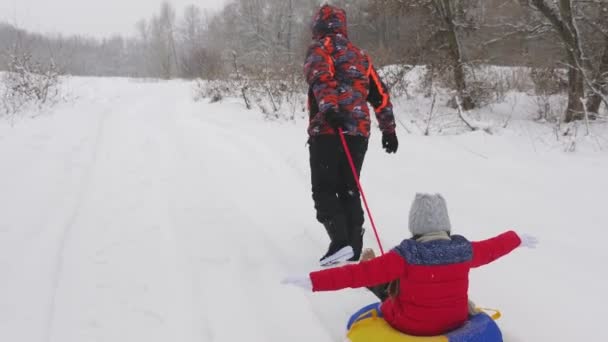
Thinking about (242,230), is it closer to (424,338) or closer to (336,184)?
(336,184)

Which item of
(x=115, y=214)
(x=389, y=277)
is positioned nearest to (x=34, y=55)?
(x=115, y=214)

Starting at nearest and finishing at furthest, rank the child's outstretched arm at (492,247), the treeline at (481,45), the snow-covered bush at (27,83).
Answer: the child's outstretched arm at (492,247), the treeline at (481,45), the snow-covered bush at (27,83)

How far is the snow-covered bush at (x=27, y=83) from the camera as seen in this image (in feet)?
39.2

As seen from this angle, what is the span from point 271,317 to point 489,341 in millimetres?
1184

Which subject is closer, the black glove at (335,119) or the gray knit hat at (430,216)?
the gray knit hat at (430,216)

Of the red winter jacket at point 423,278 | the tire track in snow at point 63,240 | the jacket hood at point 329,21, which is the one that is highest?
the jacket hood at point 329,21

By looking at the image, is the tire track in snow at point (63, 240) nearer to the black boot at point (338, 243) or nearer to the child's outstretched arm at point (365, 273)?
the child's outstretched arm at point (365, 273)

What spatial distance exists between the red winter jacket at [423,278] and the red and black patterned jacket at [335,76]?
1.15 m

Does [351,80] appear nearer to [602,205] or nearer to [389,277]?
[389,277]

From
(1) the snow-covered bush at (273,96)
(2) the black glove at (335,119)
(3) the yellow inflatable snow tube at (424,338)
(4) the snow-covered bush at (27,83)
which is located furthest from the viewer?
(4) the snow-covered bush at (27,83)

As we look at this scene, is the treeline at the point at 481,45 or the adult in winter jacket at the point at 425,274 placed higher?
the treeline at the point at 481,45

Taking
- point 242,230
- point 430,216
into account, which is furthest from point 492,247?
point 242,230

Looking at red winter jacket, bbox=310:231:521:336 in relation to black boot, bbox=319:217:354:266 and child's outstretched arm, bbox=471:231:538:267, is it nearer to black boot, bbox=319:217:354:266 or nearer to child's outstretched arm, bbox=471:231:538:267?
child's outstretched arm, bbox=471:231:538:267

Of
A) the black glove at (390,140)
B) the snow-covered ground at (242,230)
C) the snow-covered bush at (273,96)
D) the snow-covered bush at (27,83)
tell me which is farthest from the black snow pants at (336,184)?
the snow-covered bush at (27,83)
